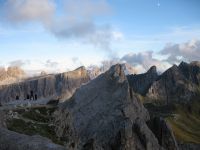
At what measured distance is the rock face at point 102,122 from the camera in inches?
3150

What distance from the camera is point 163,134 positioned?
98.8 metres

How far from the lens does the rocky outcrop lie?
3822 inches

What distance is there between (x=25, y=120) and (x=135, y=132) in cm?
2480

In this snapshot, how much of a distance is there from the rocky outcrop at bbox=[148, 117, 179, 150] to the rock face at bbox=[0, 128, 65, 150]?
73987 mm

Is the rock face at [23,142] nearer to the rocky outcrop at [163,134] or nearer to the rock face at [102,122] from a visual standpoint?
the rock face at [102,122]

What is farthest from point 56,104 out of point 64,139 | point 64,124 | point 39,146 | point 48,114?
point 39,146

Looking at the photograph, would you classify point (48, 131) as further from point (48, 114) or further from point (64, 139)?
point (48, 114)

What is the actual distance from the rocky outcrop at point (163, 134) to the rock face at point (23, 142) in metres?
74.0

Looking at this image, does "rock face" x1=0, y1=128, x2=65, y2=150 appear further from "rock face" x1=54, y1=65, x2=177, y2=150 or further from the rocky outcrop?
the rocky outcrop

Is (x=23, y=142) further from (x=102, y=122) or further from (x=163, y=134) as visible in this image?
(x=163, y=134)

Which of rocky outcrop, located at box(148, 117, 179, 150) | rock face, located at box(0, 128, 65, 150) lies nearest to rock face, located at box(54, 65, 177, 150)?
rocky outcrop, located at box(148, 117, 179, 150)

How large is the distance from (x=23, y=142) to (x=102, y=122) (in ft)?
202

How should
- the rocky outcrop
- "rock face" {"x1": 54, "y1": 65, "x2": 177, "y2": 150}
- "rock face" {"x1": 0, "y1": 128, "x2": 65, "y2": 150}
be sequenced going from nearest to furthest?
1. "rock face" {"x1": 0, "y1": 128, "x2": 65, "y2": 150}
2. "rock face" {"x1": 54, "y1": 65, "x2": 177, "y2": 150}
3. the rocky outcrop

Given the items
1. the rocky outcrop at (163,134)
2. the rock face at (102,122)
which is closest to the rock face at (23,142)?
the rock face at (102,122)
